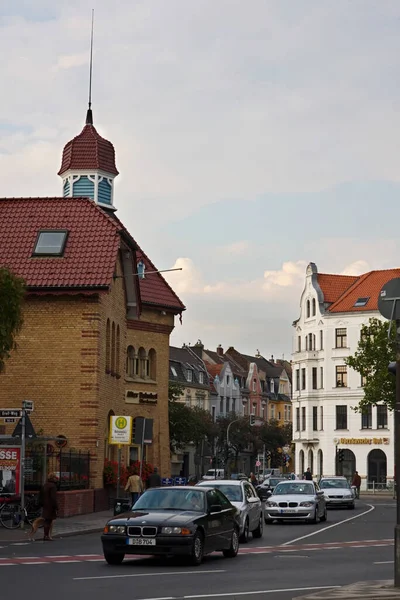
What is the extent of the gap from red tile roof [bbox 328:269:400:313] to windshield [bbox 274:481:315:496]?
202ft

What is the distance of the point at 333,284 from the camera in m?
103

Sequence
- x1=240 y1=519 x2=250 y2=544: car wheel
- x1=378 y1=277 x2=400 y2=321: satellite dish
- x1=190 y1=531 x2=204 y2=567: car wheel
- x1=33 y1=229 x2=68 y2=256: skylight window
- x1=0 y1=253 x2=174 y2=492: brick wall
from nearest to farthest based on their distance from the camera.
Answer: x1=378 y1=277 x2=400 y2=321: satellite dish → x1=190 y1=531 x2=204 y2=567: car wheel → x1=240 y1=519 x2=250 y2=544: car wheel → x1=0 y1=253 x2=174 y2=492: brick wall → x1=33 y1=229 x2=68 y2=256: skylight window

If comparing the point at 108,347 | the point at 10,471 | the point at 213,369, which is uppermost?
the point at 213,369

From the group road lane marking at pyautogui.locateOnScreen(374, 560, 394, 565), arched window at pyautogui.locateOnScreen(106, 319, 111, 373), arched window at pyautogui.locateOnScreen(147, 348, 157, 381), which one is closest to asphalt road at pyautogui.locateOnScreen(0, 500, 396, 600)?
road lane marking at pyautogui.locateOnScreen(374, 560, 394, 565)

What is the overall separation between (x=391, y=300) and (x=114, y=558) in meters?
7.75

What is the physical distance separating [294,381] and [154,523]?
279 feet

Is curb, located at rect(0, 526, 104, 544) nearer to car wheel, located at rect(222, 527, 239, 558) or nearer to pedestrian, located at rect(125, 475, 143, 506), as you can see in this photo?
car wheel, located at rect(222, 527, 239, 558)

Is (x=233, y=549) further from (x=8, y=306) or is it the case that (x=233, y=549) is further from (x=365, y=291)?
(x=365, y=291)

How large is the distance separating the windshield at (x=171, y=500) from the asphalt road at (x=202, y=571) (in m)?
0.97

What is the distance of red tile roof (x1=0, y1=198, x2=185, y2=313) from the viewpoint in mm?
38656

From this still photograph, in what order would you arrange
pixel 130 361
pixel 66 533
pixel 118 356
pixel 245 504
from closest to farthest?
pixel 245 504 → pixel 66 533 → pixel 118 356 → pixel 130 361

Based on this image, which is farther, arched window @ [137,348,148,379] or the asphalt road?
arched window @ [137,348,148,379]

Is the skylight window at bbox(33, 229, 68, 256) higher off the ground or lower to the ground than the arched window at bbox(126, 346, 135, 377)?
higher

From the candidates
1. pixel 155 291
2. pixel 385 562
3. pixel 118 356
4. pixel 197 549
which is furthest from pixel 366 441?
pixel 197 549
